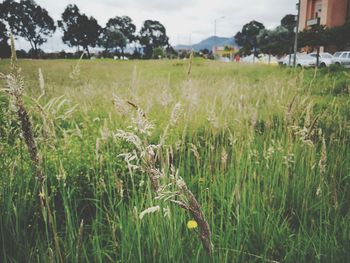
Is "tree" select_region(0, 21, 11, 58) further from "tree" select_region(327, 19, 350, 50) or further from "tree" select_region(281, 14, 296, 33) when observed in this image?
"tree" select_region(281, 14, 296, 33)

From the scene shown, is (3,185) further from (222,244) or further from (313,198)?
(313,198)

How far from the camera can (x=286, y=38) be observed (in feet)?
255

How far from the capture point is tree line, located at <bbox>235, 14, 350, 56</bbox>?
24.7m

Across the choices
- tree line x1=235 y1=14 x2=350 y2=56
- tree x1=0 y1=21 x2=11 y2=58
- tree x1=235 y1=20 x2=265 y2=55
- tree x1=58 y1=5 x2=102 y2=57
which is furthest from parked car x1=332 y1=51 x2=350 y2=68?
tree x1=235 y1=20 x2=265 y2=55

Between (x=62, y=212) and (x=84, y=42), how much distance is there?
291ft

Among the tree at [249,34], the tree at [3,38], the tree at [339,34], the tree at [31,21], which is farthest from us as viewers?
the tree at [249,34]

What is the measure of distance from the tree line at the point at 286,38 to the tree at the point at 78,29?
40959 mm

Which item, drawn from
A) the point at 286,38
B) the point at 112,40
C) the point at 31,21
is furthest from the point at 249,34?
the point at 31,21

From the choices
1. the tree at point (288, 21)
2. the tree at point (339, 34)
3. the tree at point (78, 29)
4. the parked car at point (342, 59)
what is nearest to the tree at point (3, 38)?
the parked car at point (342, 59)

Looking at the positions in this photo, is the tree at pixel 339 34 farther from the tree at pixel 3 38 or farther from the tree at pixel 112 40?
the tree at pixel 112 40

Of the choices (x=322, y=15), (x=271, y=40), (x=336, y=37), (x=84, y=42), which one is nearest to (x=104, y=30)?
(x=84, y=42)

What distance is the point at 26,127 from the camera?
93 cm

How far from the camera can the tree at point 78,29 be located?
82562 mm

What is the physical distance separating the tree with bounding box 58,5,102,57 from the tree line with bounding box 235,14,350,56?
41.0 meters
